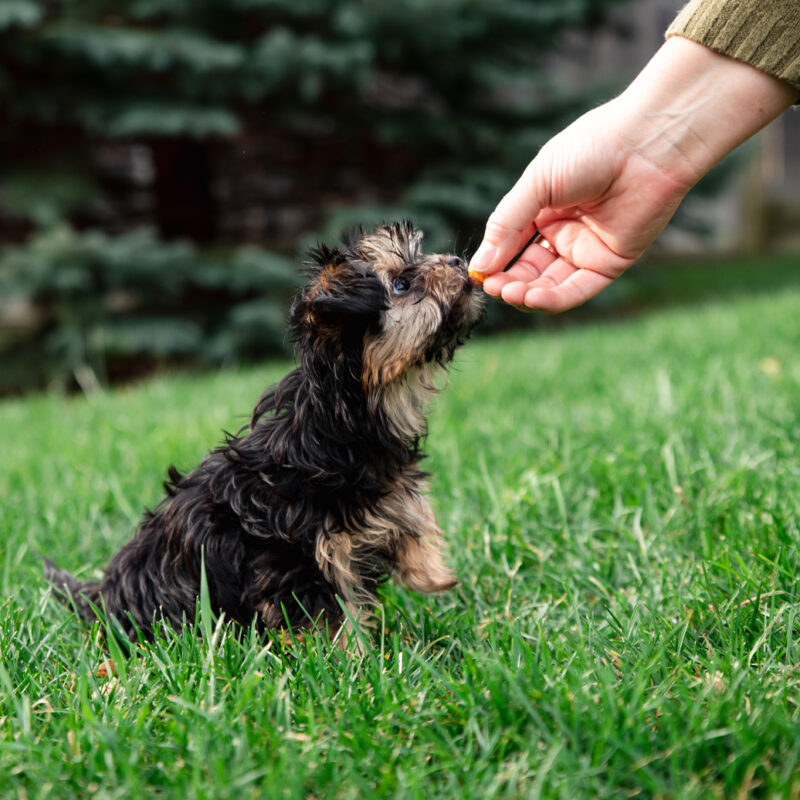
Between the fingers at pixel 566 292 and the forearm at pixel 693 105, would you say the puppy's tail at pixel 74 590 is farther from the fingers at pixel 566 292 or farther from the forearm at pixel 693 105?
the forearm at pixel 693 105

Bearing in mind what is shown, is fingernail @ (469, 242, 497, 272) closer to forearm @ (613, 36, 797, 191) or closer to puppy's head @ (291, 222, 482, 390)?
puppy's head @ (291, 222, 482, 390)

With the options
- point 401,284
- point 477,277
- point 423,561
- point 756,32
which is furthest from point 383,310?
point 756,32

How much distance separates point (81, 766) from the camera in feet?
5.28

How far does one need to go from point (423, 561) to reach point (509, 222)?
3.16 ft

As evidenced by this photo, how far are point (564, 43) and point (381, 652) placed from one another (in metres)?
9.41

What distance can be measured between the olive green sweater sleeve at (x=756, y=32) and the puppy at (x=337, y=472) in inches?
33.2

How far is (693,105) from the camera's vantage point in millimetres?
2152

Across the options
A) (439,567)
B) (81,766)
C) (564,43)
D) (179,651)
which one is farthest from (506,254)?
(564,43)

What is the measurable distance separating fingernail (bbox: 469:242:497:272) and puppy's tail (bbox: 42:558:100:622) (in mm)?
1480

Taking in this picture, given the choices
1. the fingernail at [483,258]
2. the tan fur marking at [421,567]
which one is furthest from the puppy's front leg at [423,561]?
the fingernail at [483,258]

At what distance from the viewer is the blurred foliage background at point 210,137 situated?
7.52 metres

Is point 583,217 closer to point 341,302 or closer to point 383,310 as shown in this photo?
point 383,310

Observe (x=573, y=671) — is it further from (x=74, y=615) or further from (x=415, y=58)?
(x=415, y=58)

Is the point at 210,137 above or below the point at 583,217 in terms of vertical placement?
above
